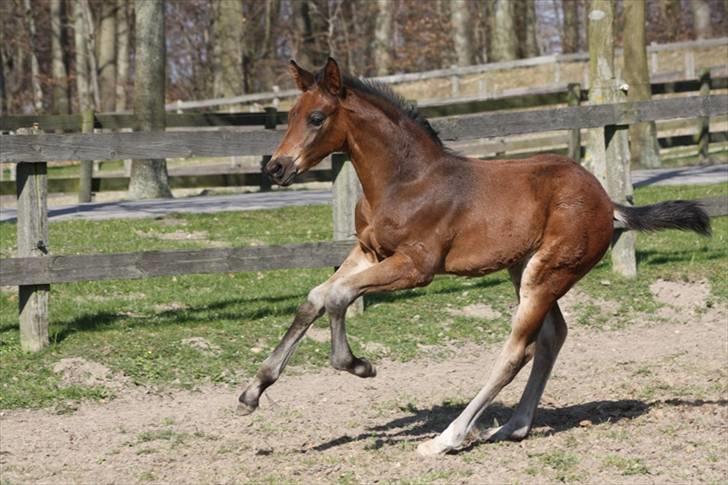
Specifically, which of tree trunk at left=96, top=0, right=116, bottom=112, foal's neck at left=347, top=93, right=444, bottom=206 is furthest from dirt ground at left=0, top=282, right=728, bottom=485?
tree trunk at left=96, top=0, right=116, bottom=112

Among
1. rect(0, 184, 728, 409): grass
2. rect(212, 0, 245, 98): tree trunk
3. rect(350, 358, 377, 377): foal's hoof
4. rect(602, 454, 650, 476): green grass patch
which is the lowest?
rect(602, 454, 650, 476): green grass patch

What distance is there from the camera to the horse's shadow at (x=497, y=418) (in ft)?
23.4

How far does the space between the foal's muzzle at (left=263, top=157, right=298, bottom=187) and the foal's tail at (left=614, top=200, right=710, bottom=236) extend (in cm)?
231

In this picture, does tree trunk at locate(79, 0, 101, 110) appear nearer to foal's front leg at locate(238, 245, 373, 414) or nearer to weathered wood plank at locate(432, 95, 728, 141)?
weathered wood plank at locate(432, 95, 728, 141)

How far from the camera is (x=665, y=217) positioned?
7652 millimetres

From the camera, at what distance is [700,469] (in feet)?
20.7

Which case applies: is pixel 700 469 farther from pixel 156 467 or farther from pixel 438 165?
pixel 156 467

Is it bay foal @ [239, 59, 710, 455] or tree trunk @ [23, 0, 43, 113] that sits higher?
tree trunk @ [23, 0, 43, 113]

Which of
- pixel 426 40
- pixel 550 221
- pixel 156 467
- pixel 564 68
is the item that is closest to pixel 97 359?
pixel 156 467

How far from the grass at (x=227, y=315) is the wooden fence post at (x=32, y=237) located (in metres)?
0.14

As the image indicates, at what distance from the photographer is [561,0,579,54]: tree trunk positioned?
163 ft

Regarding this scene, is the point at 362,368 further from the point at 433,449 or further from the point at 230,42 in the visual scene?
the point at 230,42

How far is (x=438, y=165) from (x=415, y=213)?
0.39 metres

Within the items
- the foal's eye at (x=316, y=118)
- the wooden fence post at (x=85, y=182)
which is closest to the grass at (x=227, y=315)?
the foal's eye at (x=316, y=118)
